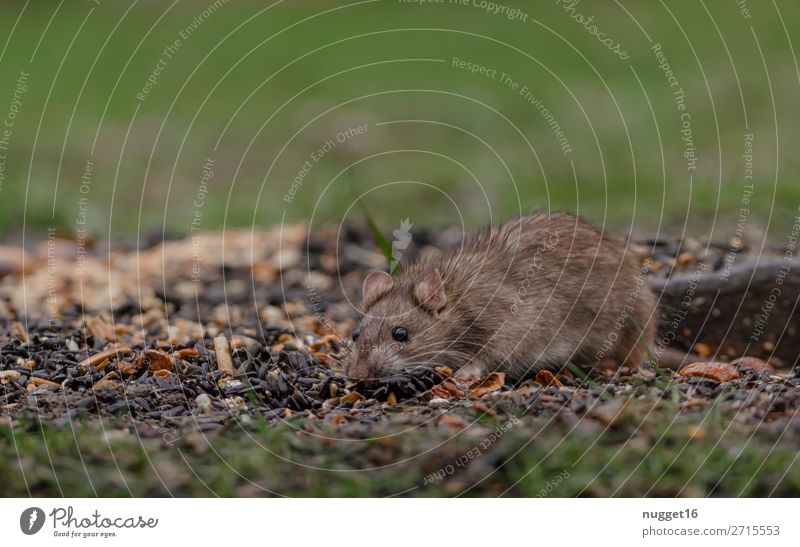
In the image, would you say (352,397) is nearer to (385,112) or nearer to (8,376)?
(8,376)

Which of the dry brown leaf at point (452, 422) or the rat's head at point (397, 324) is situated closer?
the dry brown leaf at point (452, 422)

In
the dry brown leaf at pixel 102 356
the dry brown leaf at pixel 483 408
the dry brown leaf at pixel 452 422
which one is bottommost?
the dry brown leaf at pixel 452 422

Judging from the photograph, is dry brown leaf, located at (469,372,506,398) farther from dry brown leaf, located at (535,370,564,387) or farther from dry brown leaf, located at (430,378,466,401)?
dry brown leaf, located at (535,370,564,387)

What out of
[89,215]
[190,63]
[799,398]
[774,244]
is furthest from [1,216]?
[799,398]

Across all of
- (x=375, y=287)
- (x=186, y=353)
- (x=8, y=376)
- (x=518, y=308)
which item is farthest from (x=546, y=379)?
(x=8, y=376)

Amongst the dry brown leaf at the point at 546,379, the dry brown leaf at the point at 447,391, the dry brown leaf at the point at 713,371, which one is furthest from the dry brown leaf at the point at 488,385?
the dry brown leaf at the point at 713,371

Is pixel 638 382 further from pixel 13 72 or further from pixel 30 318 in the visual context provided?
pixel 13 72

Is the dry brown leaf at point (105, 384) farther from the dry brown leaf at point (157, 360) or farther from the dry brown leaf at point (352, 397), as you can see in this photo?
the dry brown leaf at point (352, 397)
